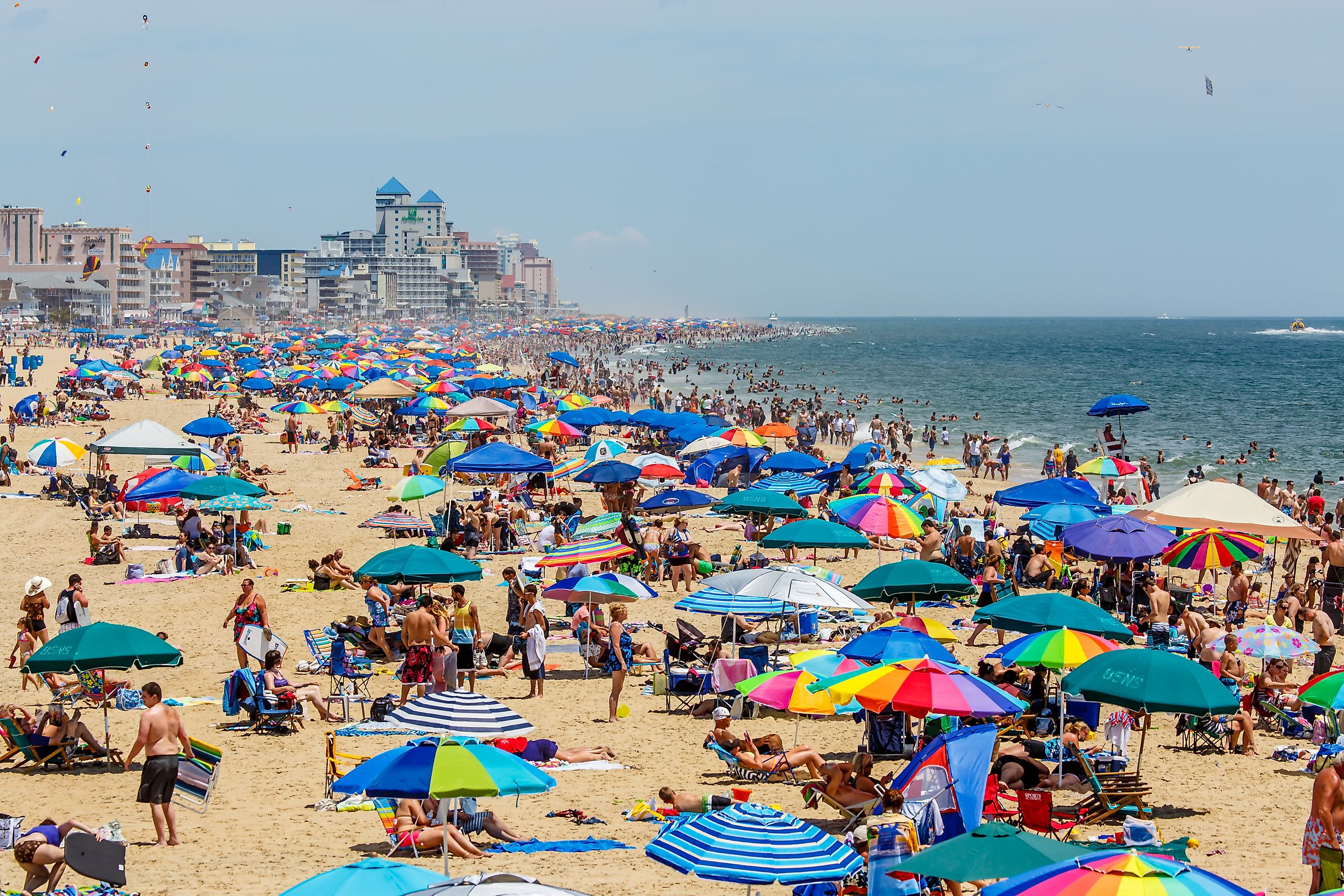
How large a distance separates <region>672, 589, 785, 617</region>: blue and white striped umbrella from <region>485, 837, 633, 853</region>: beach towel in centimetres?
388

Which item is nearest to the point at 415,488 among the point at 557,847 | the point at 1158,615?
the point at 1158,615

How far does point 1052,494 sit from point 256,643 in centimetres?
1150

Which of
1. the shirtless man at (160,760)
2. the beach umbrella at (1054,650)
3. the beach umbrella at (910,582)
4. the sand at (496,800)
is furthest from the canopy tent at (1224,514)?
the shirtless man at (160,760)

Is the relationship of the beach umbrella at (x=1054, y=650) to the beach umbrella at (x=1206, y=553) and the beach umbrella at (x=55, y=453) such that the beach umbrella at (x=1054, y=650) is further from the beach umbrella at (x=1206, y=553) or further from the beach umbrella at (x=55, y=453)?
the beach umbrella at (x=55, y=453)

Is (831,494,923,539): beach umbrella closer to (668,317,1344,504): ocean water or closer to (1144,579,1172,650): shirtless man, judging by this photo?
(1144,579,1172,650): shirtless man

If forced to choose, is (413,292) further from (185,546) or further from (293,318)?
(185,546)

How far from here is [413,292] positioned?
175500 millimetres

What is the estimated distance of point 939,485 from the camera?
20562 mm

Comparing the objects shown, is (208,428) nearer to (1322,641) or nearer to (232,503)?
(232,503)

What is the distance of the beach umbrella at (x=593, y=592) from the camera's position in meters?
12.9

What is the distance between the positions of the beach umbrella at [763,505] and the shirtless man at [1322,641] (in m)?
6.32

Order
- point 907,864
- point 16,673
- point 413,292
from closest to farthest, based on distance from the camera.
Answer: point 907,864 → point 16,673 → point 413,292

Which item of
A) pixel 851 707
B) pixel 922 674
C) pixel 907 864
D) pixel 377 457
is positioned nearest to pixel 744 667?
pixel 851 707

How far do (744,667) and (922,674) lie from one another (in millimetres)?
2762
